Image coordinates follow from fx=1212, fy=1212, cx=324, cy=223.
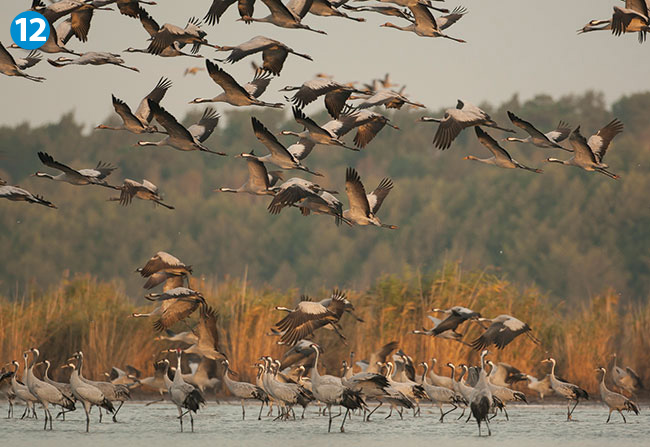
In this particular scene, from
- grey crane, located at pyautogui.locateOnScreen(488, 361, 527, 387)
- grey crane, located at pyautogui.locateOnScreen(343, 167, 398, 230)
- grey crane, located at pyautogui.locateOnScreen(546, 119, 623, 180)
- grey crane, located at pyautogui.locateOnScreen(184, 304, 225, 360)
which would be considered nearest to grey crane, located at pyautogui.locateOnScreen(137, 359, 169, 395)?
grey crane, located at pyautogui.locateOnScreen(184, 304, 225, 360)

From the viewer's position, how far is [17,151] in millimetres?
53531

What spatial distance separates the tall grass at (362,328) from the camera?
19.3m

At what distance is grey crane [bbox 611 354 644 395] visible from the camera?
18.3 metres

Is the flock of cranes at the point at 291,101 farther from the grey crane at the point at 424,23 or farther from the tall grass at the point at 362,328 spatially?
the tall grass at the point at 362,328

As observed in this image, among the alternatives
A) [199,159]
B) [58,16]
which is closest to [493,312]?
[58,16]

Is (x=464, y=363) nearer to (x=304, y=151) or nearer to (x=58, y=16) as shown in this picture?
(x=304, y=151)

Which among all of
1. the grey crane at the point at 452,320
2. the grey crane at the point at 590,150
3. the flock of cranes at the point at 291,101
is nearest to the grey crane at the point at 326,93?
the flock of cranes at the point at 291,101

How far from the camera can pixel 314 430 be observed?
51.9 ft

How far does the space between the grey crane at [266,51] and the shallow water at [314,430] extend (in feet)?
14.4

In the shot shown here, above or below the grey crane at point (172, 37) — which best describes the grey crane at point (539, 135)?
below

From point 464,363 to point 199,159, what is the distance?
36288 mm

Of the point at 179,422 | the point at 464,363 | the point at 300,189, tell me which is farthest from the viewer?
the point at 464,363

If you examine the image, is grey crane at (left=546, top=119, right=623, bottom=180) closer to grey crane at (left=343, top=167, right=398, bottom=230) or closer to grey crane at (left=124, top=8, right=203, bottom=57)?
grey crane at (left=343, top=167, right=398, bottom=230)

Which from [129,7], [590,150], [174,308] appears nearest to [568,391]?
[590,150]
